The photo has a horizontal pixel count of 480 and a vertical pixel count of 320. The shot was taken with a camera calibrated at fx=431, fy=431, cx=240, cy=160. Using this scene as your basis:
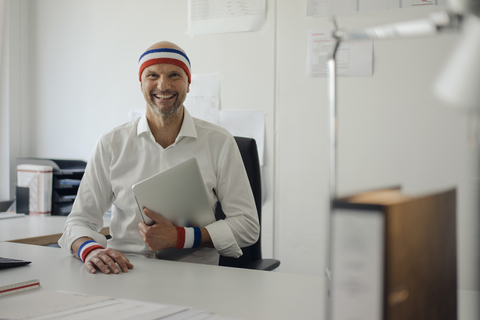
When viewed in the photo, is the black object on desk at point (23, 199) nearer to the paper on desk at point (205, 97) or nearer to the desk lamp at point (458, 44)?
the paper on desk at point (205, 97)

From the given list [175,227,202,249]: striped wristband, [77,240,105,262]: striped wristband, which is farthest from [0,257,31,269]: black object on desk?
[175,227,202,249]: striped wristband

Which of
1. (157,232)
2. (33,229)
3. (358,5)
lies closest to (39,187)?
(33,229)

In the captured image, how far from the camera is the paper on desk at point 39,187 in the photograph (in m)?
2.34

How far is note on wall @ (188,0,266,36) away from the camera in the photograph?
2.20m

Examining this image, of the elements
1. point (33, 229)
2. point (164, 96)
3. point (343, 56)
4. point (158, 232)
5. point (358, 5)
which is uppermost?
point (358, 5)

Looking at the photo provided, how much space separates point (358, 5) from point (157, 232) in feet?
4.71

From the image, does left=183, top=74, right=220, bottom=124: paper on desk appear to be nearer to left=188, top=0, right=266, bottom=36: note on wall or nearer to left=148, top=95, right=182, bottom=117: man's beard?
left=188, top=0, right=266, bottom=36: note on wall

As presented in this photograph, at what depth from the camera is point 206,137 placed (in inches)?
62.2

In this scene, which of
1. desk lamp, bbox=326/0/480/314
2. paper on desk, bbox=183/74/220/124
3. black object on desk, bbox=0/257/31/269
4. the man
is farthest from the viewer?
paper on desk, bbox=183/74/220/124

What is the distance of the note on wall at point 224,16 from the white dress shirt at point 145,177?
0.87m

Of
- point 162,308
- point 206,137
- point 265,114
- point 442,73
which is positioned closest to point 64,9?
point 265,114

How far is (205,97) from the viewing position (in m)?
2.34

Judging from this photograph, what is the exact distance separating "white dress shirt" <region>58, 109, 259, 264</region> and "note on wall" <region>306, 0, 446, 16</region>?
35.6 inches

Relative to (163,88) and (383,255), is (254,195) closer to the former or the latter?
(163,88)
